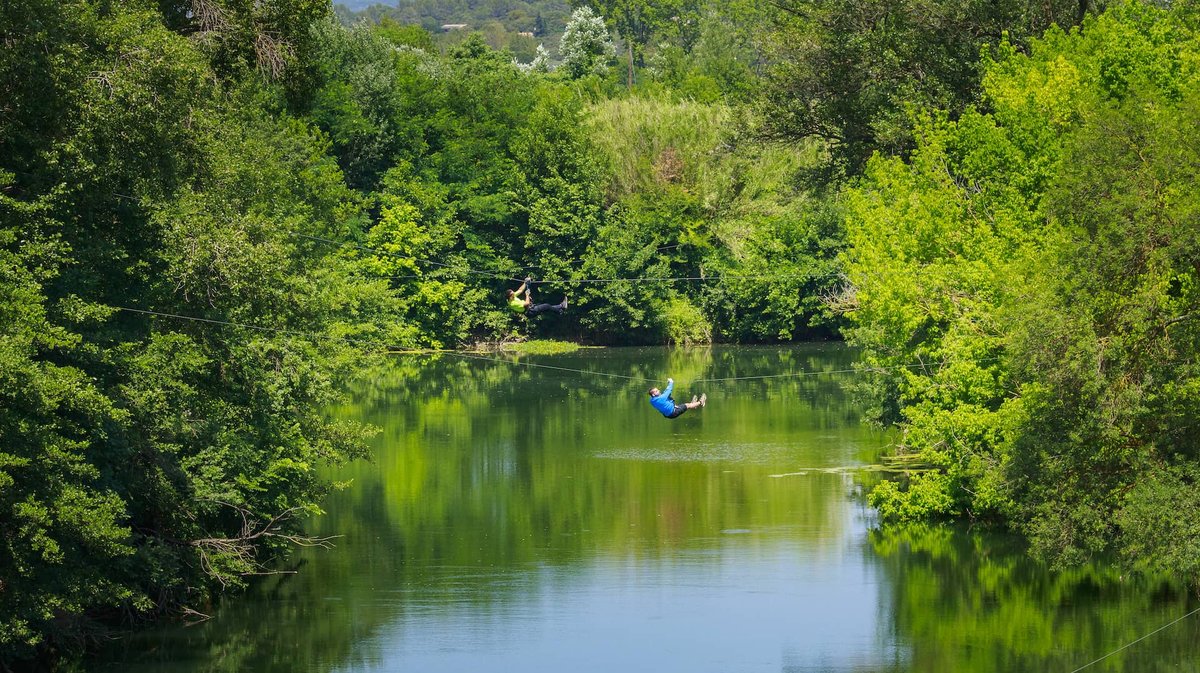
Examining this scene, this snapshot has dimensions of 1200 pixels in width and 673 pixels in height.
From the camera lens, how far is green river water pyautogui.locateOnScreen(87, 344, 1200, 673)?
2631cm

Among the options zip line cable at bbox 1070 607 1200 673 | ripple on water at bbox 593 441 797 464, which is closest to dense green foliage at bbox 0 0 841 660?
ripple on water at bbox 593 441 797 464

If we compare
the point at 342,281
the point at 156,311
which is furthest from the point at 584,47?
the point at 156,311

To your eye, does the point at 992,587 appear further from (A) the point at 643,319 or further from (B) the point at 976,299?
(A) the point at 643,319

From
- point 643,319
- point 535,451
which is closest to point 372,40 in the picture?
point 643,319

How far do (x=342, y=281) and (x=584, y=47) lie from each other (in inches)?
2476

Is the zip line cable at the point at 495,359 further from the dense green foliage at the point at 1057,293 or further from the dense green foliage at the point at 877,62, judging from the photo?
the dense green foliage at the point at 877,62

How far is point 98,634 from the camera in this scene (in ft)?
82.2

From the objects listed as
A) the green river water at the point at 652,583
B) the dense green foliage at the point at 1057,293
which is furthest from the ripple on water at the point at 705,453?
the dense green foliage at the point at 1057,293

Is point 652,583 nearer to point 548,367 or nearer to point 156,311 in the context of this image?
point 156,311

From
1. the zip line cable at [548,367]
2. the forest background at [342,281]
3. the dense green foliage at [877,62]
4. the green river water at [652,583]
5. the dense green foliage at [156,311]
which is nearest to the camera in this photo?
the dense green foliage at [156,311]

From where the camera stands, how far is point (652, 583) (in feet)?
103

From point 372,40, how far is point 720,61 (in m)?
28.7

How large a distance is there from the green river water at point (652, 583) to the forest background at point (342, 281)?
1350 mm

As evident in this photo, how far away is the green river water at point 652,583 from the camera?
26.3m
